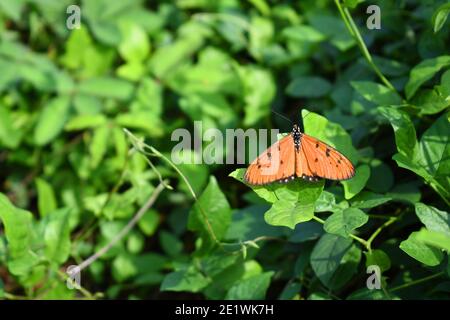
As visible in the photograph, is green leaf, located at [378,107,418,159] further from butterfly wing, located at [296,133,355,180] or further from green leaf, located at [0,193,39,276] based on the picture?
green leaf, located at [0,193,39,276]

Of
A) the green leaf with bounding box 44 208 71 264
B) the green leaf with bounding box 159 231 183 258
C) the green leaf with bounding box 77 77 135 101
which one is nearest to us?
the green leaf with bounding box 44 208 71 264

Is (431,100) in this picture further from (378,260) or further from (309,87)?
(309,87)

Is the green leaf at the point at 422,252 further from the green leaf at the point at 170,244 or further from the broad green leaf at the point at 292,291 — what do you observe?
the green leaf at the point at 170,244

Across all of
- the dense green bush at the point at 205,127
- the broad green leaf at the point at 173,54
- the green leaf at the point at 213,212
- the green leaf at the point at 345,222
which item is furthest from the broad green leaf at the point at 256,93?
the green leaf at the point at 345,222

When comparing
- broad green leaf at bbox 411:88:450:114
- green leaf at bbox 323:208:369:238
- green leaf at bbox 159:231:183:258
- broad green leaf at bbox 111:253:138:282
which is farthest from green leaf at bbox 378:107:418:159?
broad green leaf at bbox 111:253:138:282

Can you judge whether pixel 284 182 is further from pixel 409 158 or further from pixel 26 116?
pixel 26 116

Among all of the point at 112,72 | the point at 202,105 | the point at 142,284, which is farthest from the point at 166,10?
the point at 142,284
